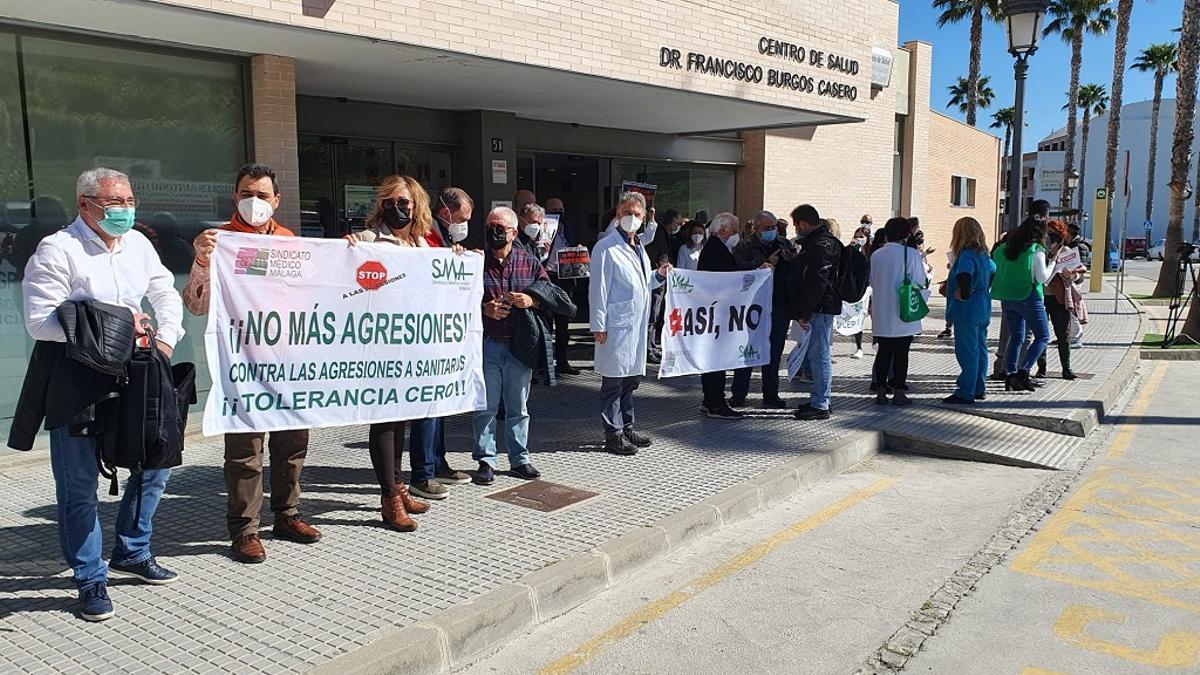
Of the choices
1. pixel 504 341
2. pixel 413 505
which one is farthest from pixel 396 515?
pixel 504 341

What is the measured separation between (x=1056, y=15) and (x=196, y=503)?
4863 centimetres

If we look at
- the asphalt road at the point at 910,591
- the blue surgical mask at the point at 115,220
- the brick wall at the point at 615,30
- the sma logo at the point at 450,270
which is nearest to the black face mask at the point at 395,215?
the sma logo at the point at 450,270

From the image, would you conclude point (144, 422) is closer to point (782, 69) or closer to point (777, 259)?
point (777, 259)

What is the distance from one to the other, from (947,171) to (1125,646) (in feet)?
71.0

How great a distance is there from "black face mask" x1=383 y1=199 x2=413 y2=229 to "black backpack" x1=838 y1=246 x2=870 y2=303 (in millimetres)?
4413

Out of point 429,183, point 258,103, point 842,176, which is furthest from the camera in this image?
point 842,176

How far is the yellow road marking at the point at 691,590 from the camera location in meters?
3.87

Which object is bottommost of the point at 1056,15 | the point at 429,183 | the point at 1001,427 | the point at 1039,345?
the point at 1001,427

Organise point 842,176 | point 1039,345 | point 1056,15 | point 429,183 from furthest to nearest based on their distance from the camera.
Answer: point 1056,15
point 842,176
point 429,183
point 1039,345

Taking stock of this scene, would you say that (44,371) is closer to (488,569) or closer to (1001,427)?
(488,569)

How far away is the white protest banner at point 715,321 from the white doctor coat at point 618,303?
56 cm

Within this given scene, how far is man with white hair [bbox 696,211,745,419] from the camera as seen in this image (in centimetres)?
798

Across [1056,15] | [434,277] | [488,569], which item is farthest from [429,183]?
[1056,15]

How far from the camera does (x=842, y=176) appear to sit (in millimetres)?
18234
